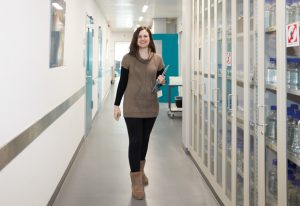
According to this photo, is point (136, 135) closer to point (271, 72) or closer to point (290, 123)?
point (271, 72)

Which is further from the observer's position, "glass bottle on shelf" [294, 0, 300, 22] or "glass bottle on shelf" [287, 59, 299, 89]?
"glass bottle on shelf" [287, 59, 299, 89]

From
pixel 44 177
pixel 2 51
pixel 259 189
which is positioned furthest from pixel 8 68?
pixel 259 189

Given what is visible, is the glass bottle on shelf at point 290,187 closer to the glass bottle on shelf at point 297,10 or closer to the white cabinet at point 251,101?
the white cabinet at point 251,101

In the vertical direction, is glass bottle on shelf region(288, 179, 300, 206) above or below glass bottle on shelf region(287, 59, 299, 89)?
below

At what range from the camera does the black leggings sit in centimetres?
351

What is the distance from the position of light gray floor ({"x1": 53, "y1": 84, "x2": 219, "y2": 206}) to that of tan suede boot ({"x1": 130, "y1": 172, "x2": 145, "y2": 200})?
0.06m

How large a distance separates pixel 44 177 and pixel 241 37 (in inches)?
80.5

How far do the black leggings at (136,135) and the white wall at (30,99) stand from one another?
760 millimetres

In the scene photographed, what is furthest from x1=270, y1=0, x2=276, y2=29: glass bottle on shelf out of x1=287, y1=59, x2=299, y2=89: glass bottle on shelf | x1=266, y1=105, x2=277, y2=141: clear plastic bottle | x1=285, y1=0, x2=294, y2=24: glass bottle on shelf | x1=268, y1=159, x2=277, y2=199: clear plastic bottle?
x1=268, y1=159, x2=277, y2=199: clear plastic bottle

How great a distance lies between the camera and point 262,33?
2.24 m

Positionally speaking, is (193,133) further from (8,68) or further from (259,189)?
(8,68)

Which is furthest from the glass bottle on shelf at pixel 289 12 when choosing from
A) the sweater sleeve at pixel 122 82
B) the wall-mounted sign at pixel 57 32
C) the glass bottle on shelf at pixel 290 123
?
the wall-mounted sign at pixel 57 32

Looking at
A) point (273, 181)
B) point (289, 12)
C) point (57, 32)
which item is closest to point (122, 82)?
point (57, 32)

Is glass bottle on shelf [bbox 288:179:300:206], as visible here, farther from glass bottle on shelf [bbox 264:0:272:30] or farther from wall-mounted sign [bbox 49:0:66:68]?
wall-mounted sign [bbox 49:0:66:68]
